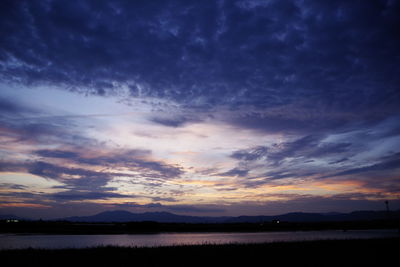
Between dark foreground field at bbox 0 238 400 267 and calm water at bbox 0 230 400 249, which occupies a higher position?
dark foreground field at bbox 0 238 400 267

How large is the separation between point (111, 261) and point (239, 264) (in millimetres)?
11037

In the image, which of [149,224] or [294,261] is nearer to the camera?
[294,261]

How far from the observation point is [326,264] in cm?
2205

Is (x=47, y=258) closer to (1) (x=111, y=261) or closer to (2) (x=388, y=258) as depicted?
(1) (x=111, y=261)

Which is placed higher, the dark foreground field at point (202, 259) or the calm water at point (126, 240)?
the dark foreground field at point (202, 259)

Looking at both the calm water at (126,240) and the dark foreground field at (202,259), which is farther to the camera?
the calm water at (126,240)

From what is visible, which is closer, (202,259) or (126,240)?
(202,259)

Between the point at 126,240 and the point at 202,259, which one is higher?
the point at 202,259

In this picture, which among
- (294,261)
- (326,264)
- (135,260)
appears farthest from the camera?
(135,260)

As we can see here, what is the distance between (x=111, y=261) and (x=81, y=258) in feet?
11.3

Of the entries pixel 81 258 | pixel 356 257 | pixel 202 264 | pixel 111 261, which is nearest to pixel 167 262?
pixel 202 264

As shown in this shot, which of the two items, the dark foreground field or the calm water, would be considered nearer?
the dark foreground field

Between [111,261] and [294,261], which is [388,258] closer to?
[294,261]

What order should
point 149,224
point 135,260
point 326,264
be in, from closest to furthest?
1. point 326,264
2. point 135,260
3. point 149,224
